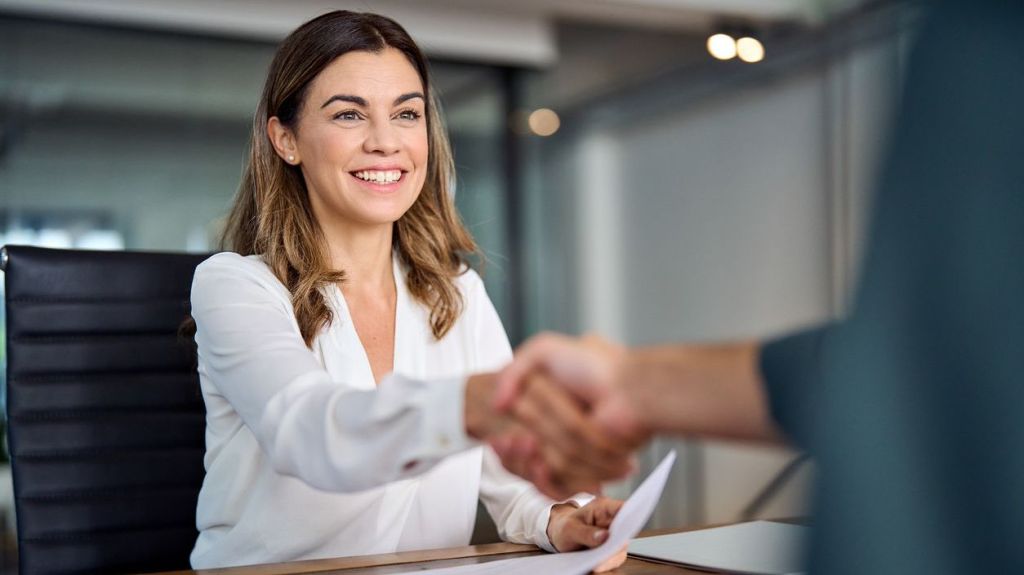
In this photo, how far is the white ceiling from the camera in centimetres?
469

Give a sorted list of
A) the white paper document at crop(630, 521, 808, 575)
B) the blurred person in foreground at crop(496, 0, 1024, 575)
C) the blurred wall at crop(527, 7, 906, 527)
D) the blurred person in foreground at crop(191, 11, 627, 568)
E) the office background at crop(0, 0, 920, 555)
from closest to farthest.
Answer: the blurred person in foreground at crop(496, 0, 1024, 575)
the white paper document at crop(630, 521, 808, 575)
the blurred person in foreground at crop(191, 11, 627, 568)
the office background at crop(0, 0, 920, 555)
the blurred wall at crop(527, 7, 906, 527)

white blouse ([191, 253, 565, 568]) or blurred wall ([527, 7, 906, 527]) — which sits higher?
blurred wall ([527, 7, 906, 527])

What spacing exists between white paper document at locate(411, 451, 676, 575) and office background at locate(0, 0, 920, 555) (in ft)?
8.72

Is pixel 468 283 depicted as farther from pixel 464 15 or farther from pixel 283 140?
pixel 464 15

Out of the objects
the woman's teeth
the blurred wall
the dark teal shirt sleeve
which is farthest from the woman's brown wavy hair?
the blurred wall

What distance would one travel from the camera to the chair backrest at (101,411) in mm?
1545

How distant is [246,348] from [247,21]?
13.2ft

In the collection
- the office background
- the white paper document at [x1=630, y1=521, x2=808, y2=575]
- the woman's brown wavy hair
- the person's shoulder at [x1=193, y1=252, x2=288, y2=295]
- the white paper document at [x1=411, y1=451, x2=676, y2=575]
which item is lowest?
the white paper document at [x1=630, y1=521, x2=808, y2=575]

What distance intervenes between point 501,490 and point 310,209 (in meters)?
0.59

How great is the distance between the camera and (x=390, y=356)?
1655 millimetres

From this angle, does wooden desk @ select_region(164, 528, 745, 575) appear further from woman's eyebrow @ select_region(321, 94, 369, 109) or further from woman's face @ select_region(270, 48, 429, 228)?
woman's eyebrow @ select_region(321, 94, 369, 109)

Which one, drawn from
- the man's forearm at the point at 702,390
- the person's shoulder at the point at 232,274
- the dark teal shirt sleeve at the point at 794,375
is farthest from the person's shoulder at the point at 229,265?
the dark teal shirt sleeve at the point at 794,375

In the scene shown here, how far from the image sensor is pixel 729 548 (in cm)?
121

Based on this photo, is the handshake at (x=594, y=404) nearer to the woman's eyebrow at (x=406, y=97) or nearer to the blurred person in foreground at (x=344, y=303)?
the blurred person in foreground at (x=344, y=303)
